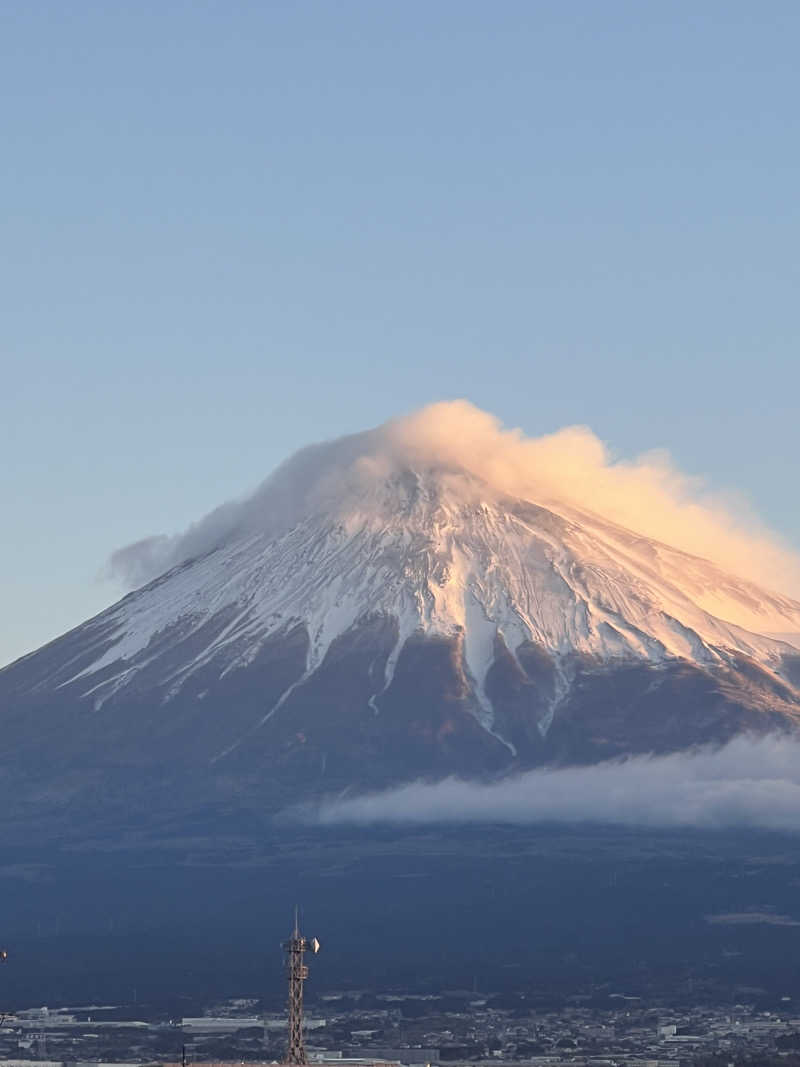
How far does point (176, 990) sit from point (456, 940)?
25.7m

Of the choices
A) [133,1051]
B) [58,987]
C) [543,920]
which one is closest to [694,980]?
[543,920]

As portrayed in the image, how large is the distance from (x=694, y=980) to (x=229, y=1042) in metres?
44.2

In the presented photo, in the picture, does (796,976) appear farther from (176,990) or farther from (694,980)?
(176,990)

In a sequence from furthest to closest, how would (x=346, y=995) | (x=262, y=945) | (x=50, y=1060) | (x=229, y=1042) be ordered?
(x=262, y=945) < (x=346, y=995) < (x=229, y=1042) < (x=50, y=1060)

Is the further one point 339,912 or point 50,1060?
point 339,912

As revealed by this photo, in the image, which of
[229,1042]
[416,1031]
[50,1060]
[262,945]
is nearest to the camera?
[50,1060]

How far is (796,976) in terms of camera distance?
177125 mm

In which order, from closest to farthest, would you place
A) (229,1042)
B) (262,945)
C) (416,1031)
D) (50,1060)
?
(50,1060)
(229,1042)
(416,1031)
(262,945)

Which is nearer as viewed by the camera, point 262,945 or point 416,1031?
point 416,1031

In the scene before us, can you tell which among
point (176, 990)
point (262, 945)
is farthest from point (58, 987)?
point (262, 945)

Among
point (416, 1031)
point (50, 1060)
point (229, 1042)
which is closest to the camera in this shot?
point (50, 1060)

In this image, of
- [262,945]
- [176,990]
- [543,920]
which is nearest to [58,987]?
[176,990]

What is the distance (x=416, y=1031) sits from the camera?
151875 mm

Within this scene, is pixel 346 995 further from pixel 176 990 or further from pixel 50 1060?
pixel 50 1060
